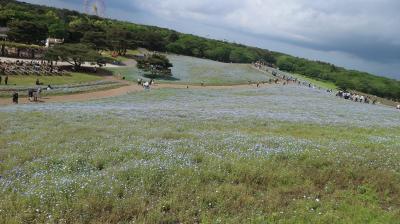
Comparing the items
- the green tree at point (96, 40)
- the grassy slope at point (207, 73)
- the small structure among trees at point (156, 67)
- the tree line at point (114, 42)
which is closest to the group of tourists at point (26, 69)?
the tree line at point (114, 42)

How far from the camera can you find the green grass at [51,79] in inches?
2607

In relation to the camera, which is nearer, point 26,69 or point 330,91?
point 26,69

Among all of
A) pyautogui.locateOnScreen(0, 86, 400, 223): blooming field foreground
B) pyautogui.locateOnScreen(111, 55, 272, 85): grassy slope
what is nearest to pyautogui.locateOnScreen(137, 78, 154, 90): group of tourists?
pyautogui.locateOnScreen(111, 55, 272, 85): grassy slope

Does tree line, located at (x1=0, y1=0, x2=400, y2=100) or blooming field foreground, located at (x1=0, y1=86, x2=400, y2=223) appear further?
tree line, located at (x1=0, y1=0, x2=400, y2=100)

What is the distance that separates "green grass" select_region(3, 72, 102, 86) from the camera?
66219mm

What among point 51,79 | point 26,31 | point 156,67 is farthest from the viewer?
point 26,31

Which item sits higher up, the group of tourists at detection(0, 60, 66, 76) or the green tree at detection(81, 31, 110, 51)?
the green tree at detection(81, 31, 110, 51)

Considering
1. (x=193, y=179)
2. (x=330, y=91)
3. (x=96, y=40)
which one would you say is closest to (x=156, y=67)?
(x=96, y=40)

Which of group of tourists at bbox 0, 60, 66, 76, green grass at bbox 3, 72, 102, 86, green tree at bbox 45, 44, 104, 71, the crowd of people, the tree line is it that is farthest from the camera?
the tree line

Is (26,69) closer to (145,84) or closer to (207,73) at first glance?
(145,84)

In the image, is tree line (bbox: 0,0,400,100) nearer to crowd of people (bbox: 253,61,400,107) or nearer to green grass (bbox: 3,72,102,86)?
green grass (bbox: 3,72,102,86)

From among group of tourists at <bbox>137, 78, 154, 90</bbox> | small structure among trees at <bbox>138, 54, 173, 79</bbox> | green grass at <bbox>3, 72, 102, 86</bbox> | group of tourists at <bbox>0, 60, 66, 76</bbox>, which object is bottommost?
green grass at <bbox>3, 72, 102, 86</bbox>

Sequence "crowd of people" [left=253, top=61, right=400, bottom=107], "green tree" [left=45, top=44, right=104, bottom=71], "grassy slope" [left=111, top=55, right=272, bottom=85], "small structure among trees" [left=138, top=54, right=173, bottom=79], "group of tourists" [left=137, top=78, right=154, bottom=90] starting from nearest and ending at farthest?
"group of tourists" [left=137, top=78, right=154, bottom=90], "crowd of people" [left=253, top=61, right=400, bottom=107], "green tree" [left=45, top=44, right=104, bottom=71], "grassy slope" [left=111, top=55, right=272, bottom=85], "small structure among trees" [left=138, top=54, right=173, bottom=79]

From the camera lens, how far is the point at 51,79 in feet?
240
